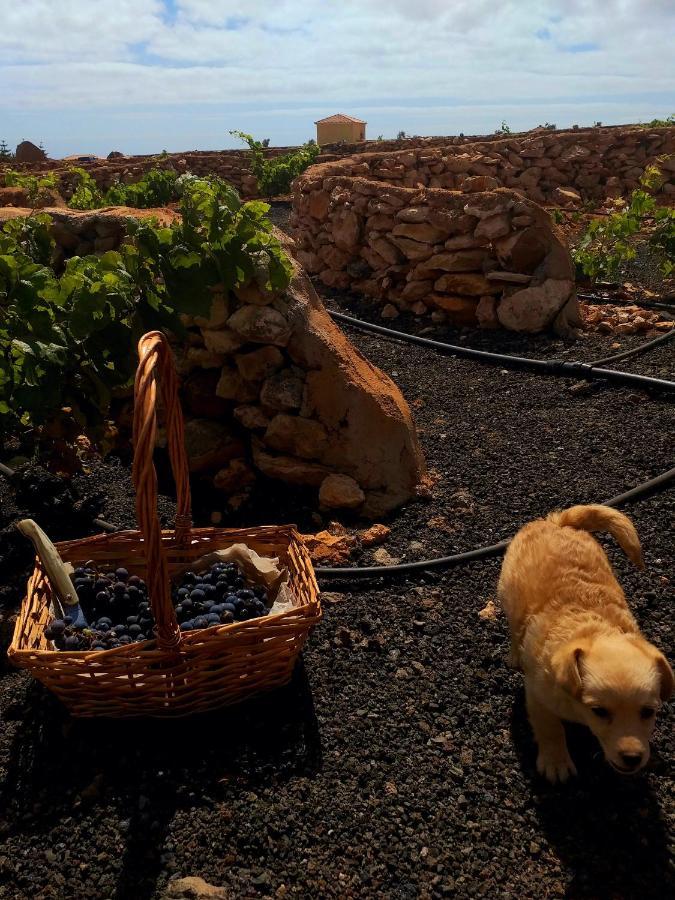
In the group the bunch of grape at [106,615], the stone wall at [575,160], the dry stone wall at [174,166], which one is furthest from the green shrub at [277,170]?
the bunch of grape at [106,615]

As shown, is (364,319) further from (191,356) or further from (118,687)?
(118,687)

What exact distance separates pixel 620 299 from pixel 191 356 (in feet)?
19.0

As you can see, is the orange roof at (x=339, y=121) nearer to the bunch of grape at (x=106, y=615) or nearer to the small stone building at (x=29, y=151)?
the small stone building at (x=29, y=151)

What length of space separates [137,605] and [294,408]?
1.67 meters

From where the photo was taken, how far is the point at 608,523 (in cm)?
272

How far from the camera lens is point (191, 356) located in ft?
13.7

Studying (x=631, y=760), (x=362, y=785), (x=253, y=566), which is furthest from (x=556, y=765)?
(x=253, y=566)

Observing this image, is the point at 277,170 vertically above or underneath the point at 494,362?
above

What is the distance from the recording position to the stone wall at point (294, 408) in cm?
398

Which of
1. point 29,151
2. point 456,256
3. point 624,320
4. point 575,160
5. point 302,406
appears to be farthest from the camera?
point 29,151

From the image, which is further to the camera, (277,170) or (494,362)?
(277,170)

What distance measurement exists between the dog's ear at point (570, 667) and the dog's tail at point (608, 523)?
596 mm

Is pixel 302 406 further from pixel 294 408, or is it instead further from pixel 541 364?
pixel 541 364

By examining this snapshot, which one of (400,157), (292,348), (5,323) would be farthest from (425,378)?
(400,157)
